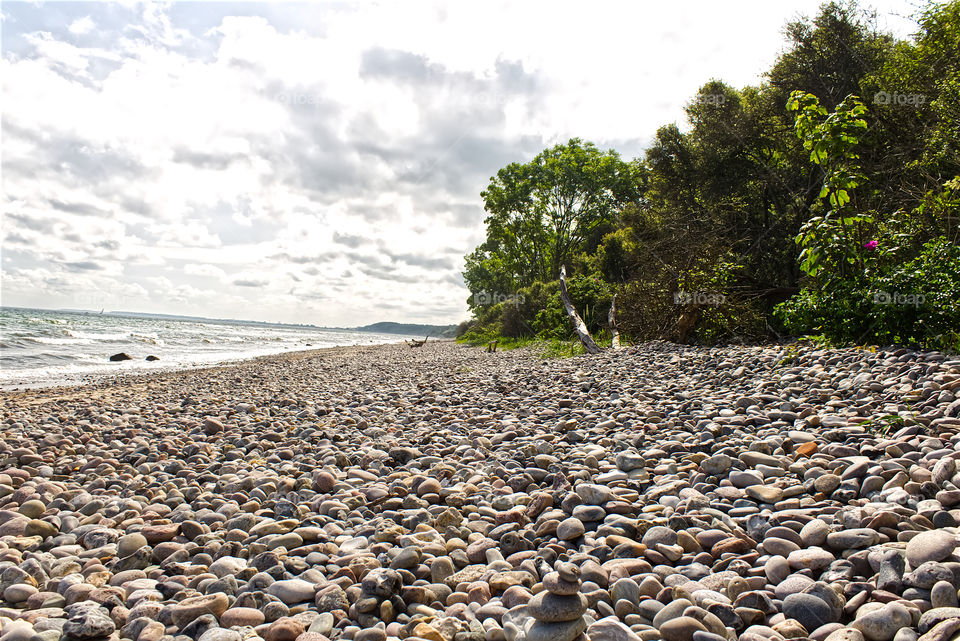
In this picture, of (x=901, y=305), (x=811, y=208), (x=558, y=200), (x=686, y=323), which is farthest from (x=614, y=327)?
(x=558, y=200)

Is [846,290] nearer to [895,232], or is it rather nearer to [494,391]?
[895,232]

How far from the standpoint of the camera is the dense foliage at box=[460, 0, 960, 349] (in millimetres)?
6289

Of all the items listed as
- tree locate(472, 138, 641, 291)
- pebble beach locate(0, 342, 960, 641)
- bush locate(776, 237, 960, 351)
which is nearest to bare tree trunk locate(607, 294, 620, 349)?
bush locate(776, 237, 960, 351)

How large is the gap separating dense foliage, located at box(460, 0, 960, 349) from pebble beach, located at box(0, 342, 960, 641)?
5.41 feet

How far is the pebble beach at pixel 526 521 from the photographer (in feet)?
5.82

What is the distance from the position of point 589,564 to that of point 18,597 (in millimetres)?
2416

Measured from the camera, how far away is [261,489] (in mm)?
3334

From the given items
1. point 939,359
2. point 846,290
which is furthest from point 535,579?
point 846,290

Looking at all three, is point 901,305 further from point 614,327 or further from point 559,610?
point 614,327

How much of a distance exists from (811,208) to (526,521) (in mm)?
10069

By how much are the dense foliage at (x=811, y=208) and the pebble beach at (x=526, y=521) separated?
165 cm

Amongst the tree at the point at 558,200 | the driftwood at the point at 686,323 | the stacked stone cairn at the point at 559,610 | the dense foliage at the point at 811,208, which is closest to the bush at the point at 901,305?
the dense foliage at the point at 811,208

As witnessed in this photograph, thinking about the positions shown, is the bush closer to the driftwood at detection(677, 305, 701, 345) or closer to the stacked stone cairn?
the driftwood at detection(677, 305, 701, 345)

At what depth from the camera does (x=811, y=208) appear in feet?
31.8
